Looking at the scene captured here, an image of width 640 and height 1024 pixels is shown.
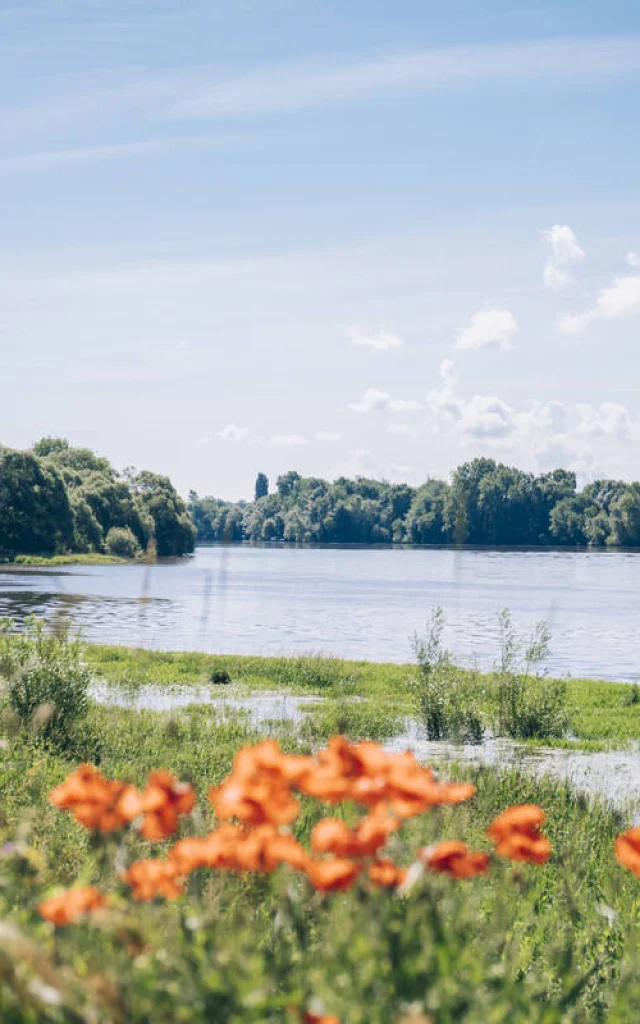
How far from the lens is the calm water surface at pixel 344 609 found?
32.6 m

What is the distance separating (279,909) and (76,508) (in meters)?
90.6

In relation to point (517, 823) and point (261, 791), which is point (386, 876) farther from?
point (517, 823)

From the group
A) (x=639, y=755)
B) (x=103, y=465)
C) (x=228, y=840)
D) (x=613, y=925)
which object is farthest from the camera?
(x=103, y=465)

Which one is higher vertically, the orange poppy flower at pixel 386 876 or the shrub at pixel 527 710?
the orange poppy flower at pixel 386 876

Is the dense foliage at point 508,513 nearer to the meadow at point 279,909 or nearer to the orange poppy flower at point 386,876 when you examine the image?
the meadow at point 279,909

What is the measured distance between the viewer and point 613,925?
6570 mm

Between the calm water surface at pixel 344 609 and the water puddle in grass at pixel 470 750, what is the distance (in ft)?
6.23

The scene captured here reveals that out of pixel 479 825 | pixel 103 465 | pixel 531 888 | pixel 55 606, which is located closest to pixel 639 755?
pixel 479 825

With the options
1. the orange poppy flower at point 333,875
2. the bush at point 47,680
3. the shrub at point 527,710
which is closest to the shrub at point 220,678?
the shrub at point 527,710

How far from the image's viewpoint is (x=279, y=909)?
9.89ft

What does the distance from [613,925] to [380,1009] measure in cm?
458

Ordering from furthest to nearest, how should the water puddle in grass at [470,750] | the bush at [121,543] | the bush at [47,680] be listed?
the bush at [121,543] < the water puddle in grass at [470,750] < the bush at [47,680]

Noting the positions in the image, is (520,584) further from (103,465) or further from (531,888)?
(531,888)

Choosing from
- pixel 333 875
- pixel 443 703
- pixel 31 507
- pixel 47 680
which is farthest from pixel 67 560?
pixel 333 875
